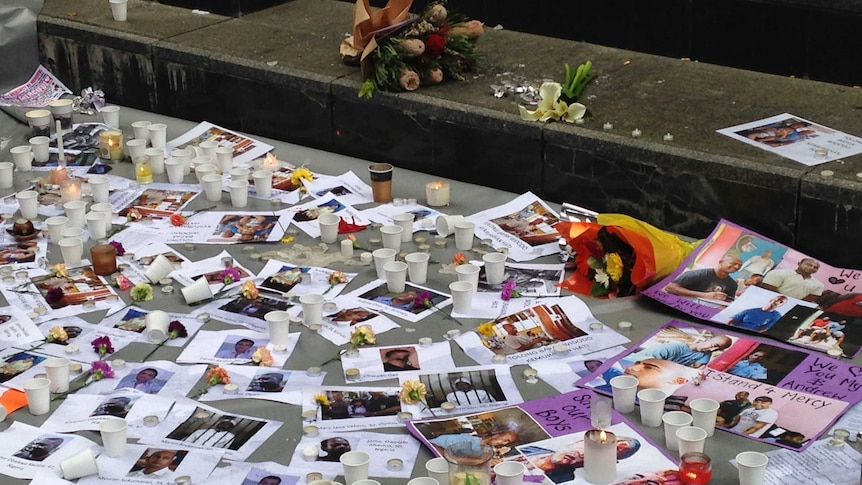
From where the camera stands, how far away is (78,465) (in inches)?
86.9

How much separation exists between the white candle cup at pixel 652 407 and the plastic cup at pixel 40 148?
2.23 m

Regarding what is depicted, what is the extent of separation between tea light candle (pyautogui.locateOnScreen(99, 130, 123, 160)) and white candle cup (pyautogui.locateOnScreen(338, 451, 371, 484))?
197 centimetres

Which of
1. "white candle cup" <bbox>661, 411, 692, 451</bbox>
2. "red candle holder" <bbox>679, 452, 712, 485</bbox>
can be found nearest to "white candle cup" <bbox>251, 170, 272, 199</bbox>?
"white candle cup" <bbox>661, 411, 692, 451</bbox>


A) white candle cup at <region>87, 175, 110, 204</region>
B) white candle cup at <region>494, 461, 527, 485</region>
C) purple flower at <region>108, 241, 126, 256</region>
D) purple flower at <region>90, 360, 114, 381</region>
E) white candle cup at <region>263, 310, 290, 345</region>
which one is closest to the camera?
white candle cup at <region>494, 461, 527, 485</region>

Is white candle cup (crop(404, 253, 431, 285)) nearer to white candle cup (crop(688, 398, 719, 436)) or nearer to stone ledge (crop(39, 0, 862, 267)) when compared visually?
stone ledge (crop(39, 0, 862, 267))

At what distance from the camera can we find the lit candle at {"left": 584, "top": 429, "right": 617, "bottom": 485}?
2.12 metres

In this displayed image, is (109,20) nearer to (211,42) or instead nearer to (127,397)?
(211,42)

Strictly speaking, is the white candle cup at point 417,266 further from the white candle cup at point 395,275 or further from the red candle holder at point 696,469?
the red candle holder at point 696,469

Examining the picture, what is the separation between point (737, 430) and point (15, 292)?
5.74 feet

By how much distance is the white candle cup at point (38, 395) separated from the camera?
7.92 ft

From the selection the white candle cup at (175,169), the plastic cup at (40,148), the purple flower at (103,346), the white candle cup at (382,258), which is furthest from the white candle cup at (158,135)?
the purple flower at (103,346)

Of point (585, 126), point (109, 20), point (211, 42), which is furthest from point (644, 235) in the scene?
point (109, 20)

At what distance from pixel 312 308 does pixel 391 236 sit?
42cm

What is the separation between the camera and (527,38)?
13.5ft
